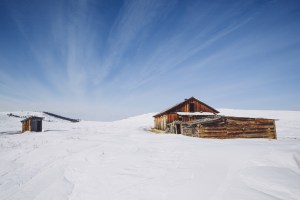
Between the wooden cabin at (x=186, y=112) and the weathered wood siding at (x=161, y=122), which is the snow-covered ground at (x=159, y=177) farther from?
the weathered wood siding at (x=161, y=122)

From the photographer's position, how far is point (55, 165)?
7598 millimetres

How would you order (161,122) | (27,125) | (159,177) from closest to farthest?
(159,177) → (27,125) → (161,122)

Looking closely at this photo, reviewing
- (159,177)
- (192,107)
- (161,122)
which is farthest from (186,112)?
(159,177)

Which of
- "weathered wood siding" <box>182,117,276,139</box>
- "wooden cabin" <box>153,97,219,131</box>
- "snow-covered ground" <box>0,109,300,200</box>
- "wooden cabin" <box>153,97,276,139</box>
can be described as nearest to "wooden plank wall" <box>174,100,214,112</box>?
"wooden cabin" <box>153,97,219,131</box>

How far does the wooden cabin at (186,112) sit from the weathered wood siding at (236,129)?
953 centimetres

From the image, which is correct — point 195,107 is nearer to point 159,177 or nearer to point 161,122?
point 161,122

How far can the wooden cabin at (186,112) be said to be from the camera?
2922cm

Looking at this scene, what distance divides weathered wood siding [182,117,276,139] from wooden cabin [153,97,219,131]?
31.3 ft

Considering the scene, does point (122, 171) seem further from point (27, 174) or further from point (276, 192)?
point (276, 192)

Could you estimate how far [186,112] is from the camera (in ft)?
99.7

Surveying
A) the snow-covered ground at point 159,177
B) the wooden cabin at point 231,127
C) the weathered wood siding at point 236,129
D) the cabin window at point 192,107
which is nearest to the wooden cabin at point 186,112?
the cabin window at point 192,107

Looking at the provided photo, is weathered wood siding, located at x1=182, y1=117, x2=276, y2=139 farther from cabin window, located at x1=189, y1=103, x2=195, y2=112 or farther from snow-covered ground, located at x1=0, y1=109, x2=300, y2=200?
cabin window, located at x1=189, y1=103, x2=195, y2=112

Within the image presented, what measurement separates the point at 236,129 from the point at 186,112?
1185 cm

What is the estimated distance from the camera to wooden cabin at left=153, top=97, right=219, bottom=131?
95.9 feet
